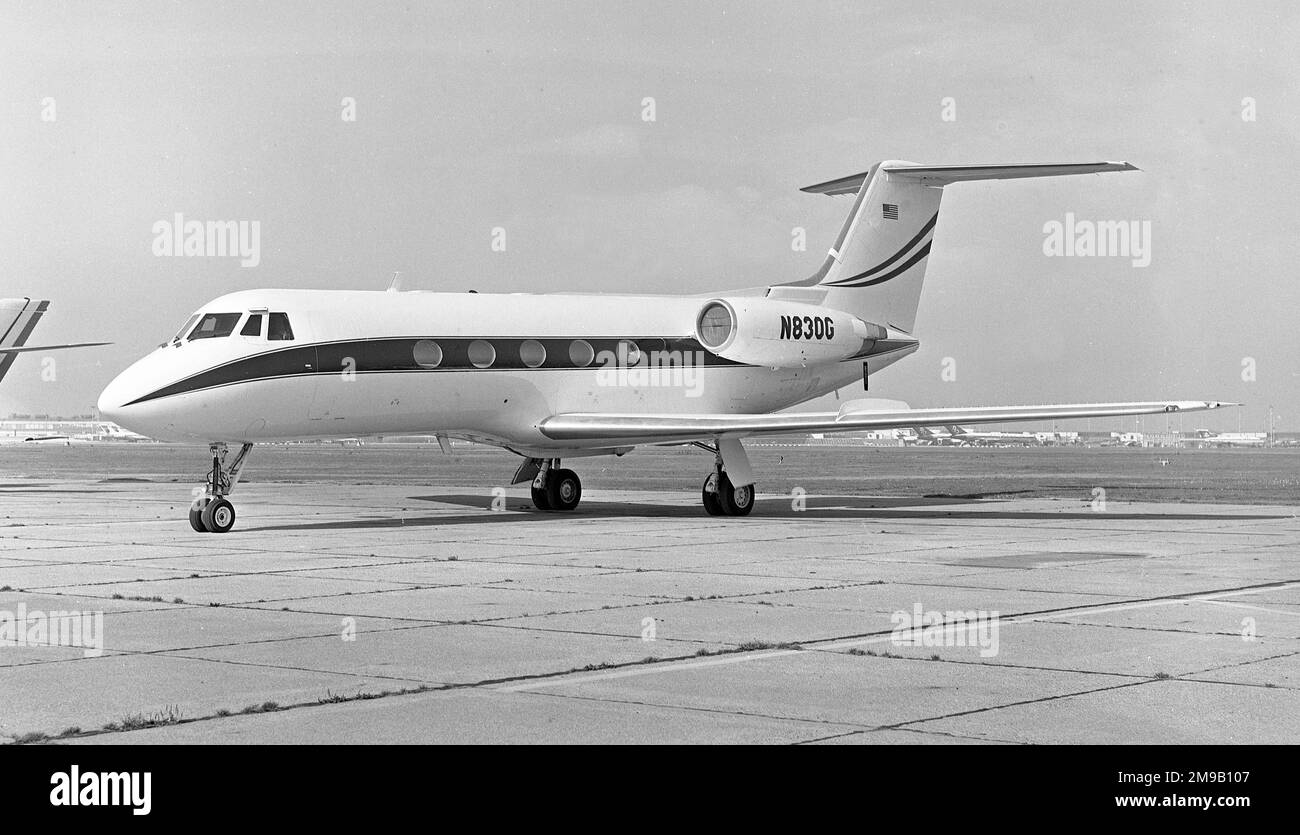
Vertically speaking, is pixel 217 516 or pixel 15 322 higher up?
pixel 15 322

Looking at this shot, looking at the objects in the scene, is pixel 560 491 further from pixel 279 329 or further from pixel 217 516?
pixel 217 516

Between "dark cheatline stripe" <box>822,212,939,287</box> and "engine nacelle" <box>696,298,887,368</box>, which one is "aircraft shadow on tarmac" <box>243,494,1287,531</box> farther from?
"dark cheatline stripe" <box>822,212,939,287</box>

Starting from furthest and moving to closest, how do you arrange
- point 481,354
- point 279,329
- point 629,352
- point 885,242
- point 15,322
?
point 15,322 < point 885,242 < point 629,352 < point 481,354 < point 279,329

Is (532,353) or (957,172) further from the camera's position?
(957,172)

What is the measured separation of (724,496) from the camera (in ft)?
83.0

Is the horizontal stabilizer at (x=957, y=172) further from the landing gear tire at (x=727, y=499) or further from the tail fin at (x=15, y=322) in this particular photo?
the tail fin at (x=15, y=322)

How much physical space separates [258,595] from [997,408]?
13.1m

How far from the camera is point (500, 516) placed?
25.3m

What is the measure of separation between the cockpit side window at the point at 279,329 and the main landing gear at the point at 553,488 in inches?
273

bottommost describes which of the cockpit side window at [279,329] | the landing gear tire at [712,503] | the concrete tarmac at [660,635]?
the concrete tarmac at [660,635]

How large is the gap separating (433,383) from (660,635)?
1281 centimetres

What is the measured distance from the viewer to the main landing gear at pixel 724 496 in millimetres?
25234

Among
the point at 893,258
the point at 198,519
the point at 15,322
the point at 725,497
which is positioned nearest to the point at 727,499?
the point at 725,497

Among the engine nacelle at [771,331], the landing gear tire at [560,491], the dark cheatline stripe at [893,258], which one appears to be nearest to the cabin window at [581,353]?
the engine nacelle at [771,331]
